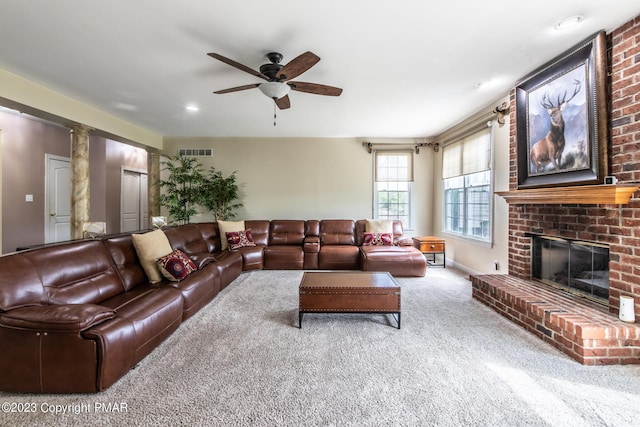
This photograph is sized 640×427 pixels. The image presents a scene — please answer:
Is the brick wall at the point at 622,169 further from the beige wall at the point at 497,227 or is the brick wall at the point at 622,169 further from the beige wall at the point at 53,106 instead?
the beige wall at the point at 53,106

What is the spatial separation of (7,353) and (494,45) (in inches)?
165

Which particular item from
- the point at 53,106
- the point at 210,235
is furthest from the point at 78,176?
the point at 210,235

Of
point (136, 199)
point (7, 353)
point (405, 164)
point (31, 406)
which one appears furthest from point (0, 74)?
point (405, 164)

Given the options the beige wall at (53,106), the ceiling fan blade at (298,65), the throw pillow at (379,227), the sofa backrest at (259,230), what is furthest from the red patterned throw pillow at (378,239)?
the beige wall at (53,106)

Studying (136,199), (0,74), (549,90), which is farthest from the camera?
(136,199)

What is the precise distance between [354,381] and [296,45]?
271 centimetres

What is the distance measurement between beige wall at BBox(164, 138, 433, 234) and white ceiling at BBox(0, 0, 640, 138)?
1.95 meters

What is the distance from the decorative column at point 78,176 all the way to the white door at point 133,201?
277 cm

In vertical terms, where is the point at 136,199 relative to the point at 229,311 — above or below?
above

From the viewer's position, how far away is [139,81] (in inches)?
126

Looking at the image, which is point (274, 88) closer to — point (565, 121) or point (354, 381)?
point (354, 381)

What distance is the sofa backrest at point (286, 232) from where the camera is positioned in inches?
216

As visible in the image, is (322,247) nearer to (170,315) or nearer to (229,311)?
(229,311)

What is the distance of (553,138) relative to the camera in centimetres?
270
